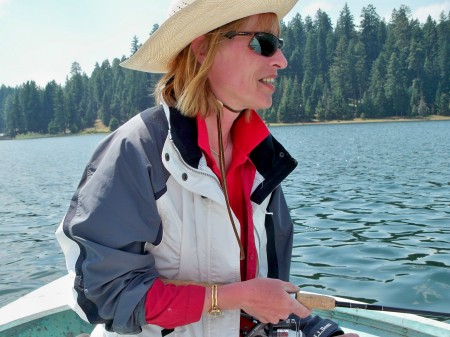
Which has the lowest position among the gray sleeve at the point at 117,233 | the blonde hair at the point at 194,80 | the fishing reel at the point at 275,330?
the fishing reel at the point at 275,330

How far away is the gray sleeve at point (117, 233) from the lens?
7.69 feet

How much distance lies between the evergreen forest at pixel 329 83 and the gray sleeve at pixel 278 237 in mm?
99014

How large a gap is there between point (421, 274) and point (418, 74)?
109 metres

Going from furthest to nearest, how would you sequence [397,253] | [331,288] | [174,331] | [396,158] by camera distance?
1. [396,158]
2. [397,253]
3. [331,288]
4. [174,331]

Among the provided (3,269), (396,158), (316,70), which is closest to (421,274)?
(3,269)

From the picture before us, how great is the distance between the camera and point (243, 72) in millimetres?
2848

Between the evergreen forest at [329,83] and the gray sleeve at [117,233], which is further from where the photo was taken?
the evergreen forest at [329,83]

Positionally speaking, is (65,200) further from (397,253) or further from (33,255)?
(397,253)

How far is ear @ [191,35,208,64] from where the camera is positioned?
284cm

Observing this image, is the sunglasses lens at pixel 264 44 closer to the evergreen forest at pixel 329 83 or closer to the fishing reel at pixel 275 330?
the fishing reel at pixel 275 330

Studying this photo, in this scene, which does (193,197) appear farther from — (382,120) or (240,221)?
(382,120)

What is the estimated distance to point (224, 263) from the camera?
266cm

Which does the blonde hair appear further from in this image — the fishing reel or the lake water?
the lake water

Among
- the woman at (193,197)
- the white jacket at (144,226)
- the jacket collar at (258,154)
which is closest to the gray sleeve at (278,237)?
the woman at (193,197)
